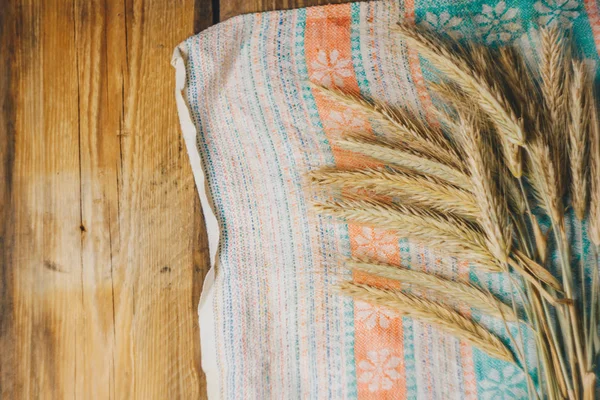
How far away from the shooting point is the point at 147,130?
4.16ft

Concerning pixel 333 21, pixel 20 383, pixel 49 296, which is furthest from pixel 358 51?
pixel 20 383

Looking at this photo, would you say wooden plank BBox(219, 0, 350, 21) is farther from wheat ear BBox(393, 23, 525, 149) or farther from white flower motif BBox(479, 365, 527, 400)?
white flower motif BBox(479, 365, 527, 400)

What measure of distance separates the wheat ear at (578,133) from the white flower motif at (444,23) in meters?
0.30

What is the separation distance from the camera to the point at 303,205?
117 centimetres

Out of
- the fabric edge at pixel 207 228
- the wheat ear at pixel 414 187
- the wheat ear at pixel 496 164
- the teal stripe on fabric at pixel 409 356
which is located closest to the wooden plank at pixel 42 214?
the fabric edge at pixel 207 228

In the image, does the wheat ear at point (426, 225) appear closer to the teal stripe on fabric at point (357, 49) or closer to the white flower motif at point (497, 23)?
the teal stripe on fabric at point (357, 49)

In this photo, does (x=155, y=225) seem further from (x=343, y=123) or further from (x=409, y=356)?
(x=409, y=356)

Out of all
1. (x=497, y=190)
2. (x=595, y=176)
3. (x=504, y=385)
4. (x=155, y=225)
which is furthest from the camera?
(x=155, y=225)

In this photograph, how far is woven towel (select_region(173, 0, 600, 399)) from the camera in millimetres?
1079

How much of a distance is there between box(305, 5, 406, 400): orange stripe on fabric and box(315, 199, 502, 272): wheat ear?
13cm

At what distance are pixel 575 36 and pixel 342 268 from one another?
2.30 ft

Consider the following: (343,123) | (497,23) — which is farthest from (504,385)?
(497,23)

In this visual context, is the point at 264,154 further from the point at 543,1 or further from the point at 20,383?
the point at 20,383

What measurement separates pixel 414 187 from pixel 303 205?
1.02 ft
